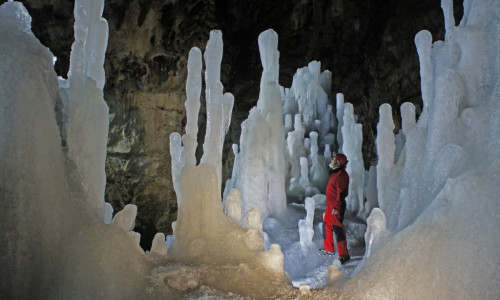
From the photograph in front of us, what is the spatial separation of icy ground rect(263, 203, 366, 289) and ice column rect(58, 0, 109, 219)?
12.1 feet

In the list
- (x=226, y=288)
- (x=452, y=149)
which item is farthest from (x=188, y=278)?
(x=452, y=149)

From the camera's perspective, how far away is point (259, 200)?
898 cm

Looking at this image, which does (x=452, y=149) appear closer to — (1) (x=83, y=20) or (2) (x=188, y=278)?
(2) (x=188, y=278)

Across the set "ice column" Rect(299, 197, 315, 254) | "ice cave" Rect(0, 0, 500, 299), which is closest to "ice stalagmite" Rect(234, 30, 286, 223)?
"ice column" Rect(299, 197, 315, 254)

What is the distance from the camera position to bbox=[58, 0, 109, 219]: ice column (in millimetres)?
3976

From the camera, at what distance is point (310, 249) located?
7.71 meters

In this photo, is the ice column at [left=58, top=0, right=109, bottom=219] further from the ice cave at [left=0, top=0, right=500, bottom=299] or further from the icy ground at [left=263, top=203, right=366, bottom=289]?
the icy ground at [left=263, top=203, right=366, bottom=289]

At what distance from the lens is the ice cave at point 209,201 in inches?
122

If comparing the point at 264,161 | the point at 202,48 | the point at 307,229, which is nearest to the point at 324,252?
the point at 307,229

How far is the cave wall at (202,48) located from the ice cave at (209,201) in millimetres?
10567

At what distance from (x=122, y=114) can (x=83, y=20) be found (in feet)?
39.3

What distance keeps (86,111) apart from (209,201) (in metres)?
1.52

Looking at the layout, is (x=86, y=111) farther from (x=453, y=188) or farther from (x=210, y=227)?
(x=453, y=188)

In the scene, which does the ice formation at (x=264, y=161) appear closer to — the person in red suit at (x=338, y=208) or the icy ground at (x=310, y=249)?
the icy ground at (x=310, y=249)
